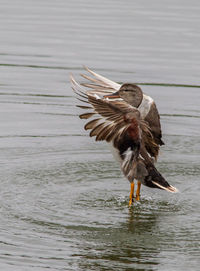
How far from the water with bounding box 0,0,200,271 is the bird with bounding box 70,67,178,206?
37 cm

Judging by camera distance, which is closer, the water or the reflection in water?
the reflection in water

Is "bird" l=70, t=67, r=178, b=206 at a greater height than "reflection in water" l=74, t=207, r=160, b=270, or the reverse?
"bird" l=70, t=67, r=178, b=206

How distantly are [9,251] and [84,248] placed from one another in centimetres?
71

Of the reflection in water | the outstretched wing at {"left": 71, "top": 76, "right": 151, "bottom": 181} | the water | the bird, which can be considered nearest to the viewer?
the reflection in water

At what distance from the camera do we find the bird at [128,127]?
7480 millimetres

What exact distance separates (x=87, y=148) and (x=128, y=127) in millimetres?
2641

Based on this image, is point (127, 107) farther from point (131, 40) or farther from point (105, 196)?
point (131, 40)

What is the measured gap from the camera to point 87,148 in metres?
10.2

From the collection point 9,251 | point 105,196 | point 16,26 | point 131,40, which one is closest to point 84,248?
point 9,251

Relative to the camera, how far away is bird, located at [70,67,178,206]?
748cm

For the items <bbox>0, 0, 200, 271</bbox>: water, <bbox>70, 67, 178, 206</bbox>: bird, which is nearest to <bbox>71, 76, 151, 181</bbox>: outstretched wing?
<bbox>70, 67, 178, 206</bbox>: bird

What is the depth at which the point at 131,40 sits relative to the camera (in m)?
16.2

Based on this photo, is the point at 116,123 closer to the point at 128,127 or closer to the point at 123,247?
the point at 128,127

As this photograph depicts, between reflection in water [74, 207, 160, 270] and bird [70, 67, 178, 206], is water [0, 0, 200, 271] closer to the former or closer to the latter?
reflection in water [74, 207, 160, 270]
